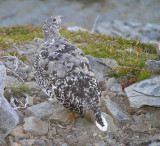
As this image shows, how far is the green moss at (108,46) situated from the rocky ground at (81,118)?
60 centimetres

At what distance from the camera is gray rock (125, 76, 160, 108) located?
6.73m

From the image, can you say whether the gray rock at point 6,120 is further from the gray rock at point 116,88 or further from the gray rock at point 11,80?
the gray rock at point 116,88

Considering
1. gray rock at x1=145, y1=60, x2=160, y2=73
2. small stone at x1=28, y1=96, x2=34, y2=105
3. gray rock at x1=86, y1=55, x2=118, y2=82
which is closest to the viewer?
small stone at x1=28, y1=96, x2=34, y2=105

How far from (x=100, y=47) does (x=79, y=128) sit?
4.74 metres

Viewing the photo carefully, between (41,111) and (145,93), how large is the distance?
103 inches

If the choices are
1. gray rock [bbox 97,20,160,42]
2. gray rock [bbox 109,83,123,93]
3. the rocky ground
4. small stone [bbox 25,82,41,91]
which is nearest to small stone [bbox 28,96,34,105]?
the rocky ground

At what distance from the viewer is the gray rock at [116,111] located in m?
6.60

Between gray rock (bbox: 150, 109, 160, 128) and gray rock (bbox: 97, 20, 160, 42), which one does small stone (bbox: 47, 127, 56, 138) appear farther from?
gray rock (bbox: 97, 20, 160, 42)

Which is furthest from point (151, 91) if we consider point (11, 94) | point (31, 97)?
point (11, 94)

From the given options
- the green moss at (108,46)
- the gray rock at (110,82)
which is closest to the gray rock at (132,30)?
the green moss at (108,46)

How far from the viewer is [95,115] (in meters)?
5.94

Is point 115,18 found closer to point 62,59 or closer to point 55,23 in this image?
point 55,23

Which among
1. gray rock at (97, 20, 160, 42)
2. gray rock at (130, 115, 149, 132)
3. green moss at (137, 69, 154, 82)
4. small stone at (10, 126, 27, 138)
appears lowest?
gray rock at (97, 20, 160, 42)

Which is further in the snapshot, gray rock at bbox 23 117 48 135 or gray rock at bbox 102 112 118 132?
gray rock at bbox 102 112 118 132
